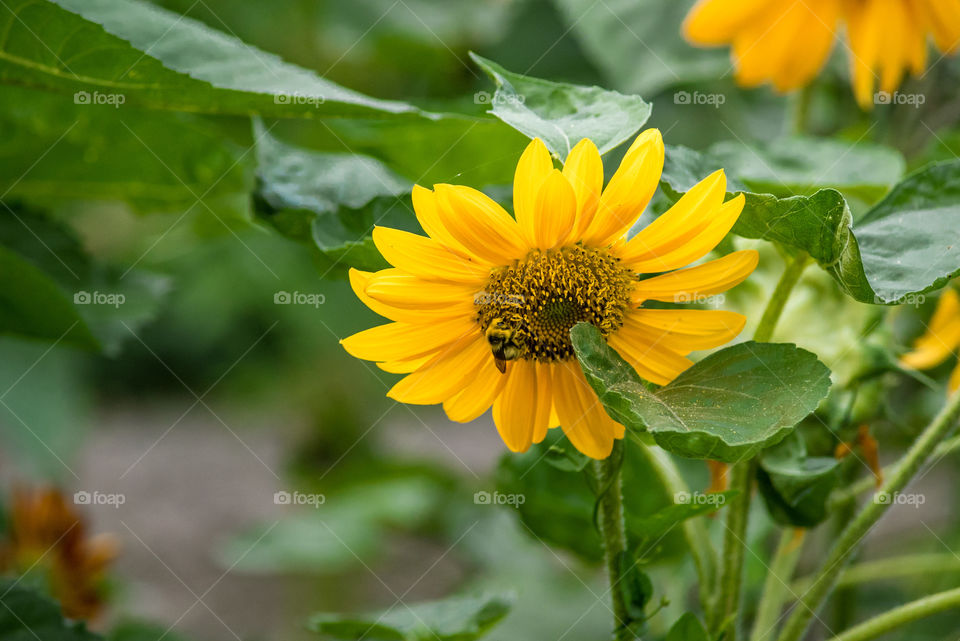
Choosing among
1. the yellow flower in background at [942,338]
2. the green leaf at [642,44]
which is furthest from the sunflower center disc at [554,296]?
the green leaf at [642,44]

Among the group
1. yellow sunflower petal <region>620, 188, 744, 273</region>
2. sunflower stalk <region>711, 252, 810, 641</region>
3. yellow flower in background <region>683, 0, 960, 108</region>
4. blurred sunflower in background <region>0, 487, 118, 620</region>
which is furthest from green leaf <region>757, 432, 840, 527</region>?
blurred sunflower in background <region>0, 487, 118, 620</region>

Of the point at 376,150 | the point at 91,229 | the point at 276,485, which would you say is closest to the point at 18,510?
the point at 376,150

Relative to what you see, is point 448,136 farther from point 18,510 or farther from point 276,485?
point 276,485

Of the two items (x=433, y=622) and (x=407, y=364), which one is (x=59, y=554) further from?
(x=407, y=364)

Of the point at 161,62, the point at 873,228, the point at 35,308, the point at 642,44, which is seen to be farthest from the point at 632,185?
the point at 642,44

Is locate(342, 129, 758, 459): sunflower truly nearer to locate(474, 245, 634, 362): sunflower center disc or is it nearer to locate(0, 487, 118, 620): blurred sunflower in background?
locate(474, 245, 634, 362): sunflower center disc
